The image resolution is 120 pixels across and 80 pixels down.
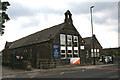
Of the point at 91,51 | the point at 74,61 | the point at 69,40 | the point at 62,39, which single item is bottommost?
the point at 74,61

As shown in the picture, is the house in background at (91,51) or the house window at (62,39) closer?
the house window at (62,39)

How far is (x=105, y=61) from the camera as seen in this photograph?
33.6 metres

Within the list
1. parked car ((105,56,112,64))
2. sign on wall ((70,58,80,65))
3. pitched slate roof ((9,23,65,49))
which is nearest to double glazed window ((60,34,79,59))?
sign on wall ((70,58,80,65))

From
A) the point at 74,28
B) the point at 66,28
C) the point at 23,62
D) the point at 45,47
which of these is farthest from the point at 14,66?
the point at 74,28

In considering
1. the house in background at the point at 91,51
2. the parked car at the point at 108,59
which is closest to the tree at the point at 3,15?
the house in background at the point at 91,51

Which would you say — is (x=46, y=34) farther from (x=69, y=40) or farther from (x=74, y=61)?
(x=74, y=61)

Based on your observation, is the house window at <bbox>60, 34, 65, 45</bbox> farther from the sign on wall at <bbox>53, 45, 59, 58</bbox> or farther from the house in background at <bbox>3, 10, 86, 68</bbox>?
the sign on wall at <bbox>53, 45, 59, 58</bbox>

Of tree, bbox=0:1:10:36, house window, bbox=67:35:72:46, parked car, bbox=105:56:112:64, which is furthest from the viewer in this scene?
parked car, bbox=105:56:112:64

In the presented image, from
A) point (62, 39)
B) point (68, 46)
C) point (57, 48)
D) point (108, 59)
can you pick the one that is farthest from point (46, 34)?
point (108, 59)

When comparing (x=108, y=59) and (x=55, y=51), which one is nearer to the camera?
(x=55, y=51)

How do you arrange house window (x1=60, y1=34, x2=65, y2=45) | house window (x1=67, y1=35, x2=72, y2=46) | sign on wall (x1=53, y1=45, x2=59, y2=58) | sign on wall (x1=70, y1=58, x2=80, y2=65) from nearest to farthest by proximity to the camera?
sign on wall (x1=53, y1=45, x2=59, y2=58), house window (x1=60, y1=34, x2=65, y2=45), sign on wall (x1=70, y1=58, x2=80, y2=65), house window (x1=67, y1=35, x2=72, y2=46)

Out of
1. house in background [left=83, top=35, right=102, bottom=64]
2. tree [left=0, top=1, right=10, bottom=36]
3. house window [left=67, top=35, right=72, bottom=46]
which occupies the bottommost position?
house in background [left=83, top=35, right=102, bottom=64]

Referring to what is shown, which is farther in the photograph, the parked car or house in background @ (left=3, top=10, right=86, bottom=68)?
the parked car

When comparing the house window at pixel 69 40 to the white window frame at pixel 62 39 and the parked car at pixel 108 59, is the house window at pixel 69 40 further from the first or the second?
the parked car at pixel 108 59
